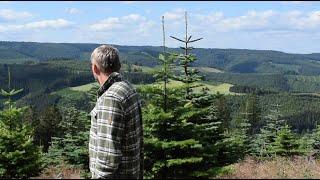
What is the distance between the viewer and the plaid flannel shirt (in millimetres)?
5816

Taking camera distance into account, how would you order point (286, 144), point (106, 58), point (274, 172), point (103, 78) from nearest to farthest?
point (106, 58), point (103, 78), point (274, 172), point (286, 144)

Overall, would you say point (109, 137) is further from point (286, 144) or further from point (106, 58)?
point (286, 144)

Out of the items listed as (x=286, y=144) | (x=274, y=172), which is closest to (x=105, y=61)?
(x=274, y=172)

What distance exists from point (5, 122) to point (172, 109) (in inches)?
276

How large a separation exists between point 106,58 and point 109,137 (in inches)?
38.4

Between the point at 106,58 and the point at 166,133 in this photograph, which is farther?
the point at 166,133

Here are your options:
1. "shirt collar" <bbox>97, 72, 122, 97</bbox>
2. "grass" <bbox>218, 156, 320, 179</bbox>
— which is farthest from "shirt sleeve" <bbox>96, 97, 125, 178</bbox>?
"grass" <bbox>218, 156, 320, 179</bbox>

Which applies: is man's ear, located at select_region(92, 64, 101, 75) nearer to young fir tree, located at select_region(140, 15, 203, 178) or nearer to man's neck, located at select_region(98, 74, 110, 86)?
man's neck, located at select_region(98, 74, 110, 86)

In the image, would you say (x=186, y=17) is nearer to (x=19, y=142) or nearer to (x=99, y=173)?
(x=19, y=142)

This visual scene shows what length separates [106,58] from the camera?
19.7ft

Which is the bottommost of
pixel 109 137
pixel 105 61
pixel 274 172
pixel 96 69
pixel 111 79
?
pixel 274 172

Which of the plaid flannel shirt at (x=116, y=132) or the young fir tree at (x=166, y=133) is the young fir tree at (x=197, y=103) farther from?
the plaid flannel shirt at (x=116, y=132)

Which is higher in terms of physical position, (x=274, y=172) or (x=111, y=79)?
(x=111, y=79)

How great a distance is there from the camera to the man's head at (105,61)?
6.01m
